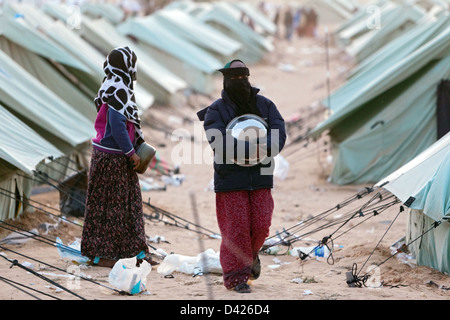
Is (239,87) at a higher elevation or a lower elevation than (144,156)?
higher

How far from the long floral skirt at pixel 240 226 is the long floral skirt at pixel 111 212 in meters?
A: 0.80

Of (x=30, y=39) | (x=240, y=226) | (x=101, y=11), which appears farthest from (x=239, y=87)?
(x=101, y=11)

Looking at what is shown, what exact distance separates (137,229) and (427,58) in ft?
16.1

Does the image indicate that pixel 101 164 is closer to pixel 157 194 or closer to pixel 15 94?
pixel 15 94

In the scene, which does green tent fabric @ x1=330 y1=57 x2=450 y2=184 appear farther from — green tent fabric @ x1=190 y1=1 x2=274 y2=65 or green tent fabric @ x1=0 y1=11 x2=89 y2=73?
green tent fabric @ x1=190 y1=1 x2=274 y2=65

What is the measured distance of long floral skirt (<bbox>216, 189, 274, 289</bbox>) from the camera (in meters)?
4.67

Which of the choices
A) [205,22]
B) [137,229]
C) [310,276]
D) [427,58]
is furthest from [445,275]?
[205,22]

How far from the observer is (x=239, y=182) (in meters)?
4.62

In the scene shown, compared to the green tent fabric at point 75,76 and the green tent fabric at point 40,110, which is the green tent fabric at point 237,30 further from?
the green tent fabric at point 40,110

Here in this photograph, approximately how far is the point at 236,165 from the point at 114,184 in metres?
Result: 1.01

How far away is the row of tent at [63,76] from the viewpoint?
6.73 meters

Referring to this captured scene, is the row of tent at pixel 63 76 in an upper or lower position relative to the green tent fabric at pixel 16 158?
upper

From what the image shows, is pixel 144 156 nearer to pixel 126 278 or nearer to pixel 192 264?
pixel 192 264

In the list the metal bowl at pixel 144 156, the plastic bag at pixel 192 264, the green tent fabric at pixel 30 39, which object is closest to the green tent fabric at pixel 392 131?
the green tent fabric at pixel 30 39
